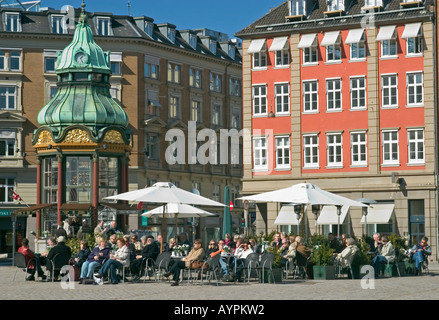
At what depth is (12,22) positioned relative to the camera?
71500 mm

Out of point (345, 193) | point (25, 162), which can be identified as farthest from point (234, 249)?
point (25, 162)

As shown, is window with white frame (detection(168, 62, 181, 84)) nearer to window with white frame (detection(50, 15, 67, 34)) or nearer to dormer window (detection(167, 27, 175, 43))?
dormer window (detection(167, 27, 175, 43))

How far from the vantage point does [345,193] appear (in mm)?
55375

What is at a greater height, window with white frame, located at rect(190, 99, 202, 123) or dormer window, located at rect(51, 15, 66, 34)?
dormer window, located at rect(51, 15, 66, 34)

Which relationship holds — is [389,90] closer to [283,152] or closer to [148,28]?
[283,152]

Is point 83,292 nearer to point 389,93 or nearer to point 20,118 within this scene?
point 389,93

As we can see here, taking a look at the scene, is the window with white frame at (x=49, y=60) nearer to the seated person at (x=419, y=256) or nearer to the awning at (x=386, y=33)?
the awning at (x=386, y=33)

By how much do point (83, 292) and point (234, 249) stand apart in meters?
8.88

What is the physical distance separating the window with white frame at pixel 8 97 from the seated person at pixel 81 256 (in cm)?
4105

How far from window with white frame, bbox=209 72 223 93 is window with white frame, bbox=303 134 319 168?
25.7 metres

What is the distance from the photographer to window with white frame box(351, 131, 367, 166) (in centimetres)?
5519

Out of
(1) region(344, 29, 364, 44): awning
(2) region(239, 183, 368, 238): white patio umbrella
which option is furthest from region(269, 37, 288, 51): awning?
(2) region(239, 183, 368, 238): white patio umbrella

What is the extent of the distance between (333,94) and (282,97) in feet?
A: 9.84

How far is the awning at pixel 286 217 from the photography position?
56069 mm
